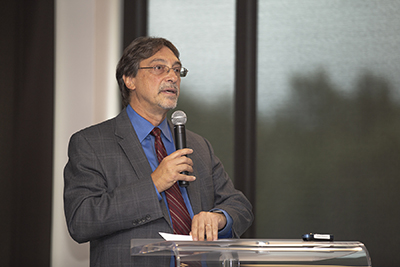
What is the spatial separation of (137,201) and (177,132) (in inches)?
14.1

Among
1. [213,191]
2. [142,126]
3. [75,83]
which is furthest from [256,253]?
[75,83]

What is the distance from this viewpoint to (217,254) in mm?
1226

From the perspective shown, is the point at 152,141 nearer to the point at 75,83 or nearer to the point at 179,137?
the point at 179,137

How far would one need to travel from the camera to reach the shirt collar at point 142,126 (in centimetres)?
204

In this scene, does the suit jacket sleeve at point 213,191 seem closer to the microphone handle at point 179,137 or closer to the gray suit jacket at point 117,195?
the gray suit jacket at point 117,195

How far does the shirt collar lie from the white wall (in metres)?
1.12

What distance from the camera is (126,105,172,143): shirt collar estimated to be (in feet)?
6.71

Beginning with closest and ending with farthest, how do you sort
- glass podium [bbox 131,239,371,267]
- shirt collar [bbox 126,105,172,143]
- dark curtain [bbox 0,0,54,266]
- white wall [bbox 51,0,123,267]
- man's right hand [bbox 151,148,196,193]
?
glass podium [bbox 131,239,371,267] < man's right hand [bbox 151,148,196,193] < shirt collar [bbox 126,105,172,143] < dark curtain [bbox 0,0,54,266] < white wall [bbox 51,0,123,267]

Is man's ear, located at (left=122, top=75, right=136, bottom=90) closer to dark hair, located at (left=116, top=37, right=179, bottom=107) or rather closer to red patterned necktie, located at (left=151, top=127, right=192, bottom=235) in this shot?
dark hair, located at (left=116, top=37, right=179, bottom=107)

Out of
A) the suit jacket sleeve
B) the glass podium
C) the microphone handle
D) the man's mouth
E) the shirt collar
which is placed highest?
the man's mouth

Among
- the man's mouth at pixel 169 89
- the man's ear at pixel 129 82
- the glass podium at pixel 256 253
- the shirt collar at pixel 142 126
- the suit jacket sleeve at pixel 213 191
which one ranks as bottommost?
the glass podium at pixel 256 253

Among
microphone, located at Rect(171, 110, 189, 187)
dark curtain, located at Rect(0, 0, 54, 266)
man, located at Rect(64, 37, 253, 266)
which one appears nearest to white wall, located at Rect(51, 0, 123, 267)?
dark curtain, located at Rect(0, 0, 54, 266)

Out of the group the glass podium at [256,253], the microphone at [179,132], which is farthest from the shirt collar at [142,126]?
the glass podium at [256,253]

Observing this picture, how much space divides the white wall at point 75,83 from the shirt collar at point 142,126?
1124 millimetres
